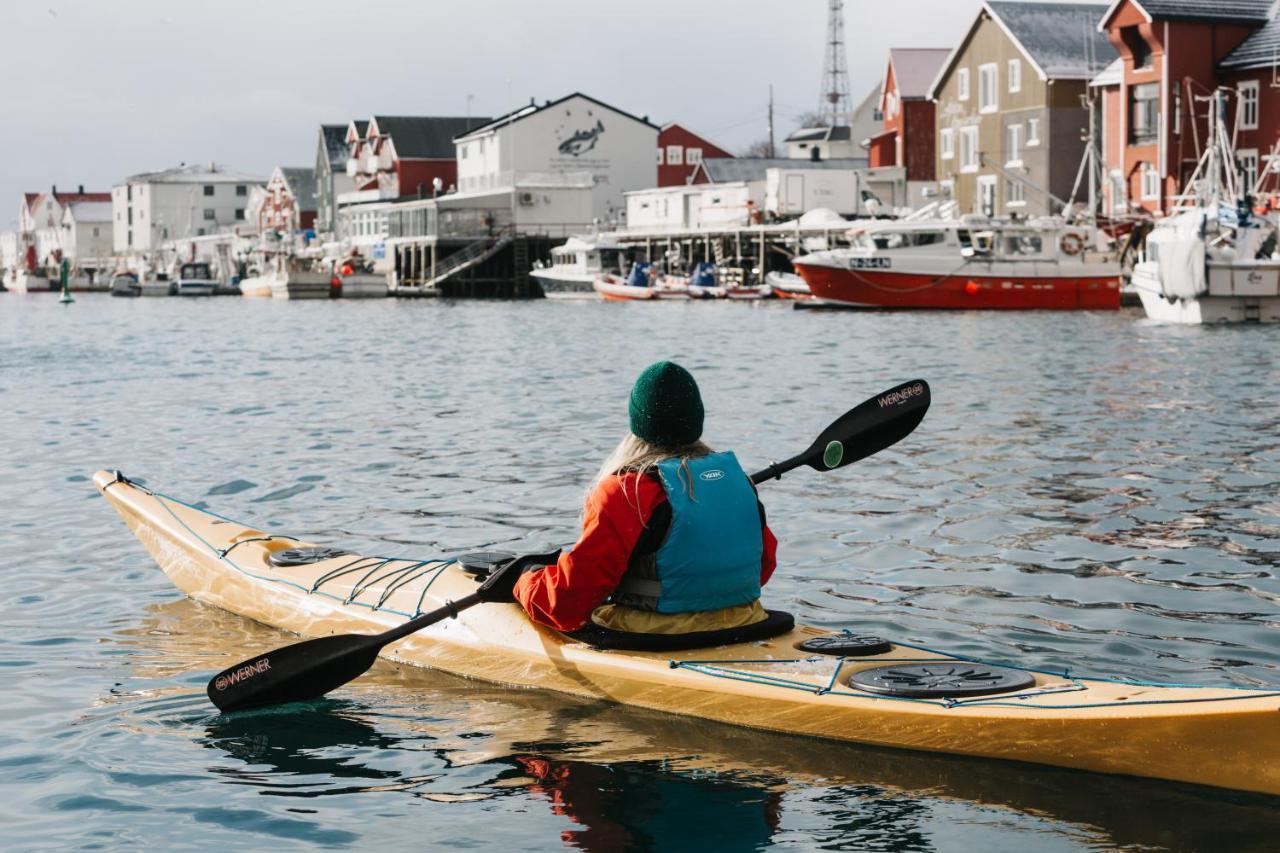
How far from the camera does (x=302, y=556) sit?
8.84 meters

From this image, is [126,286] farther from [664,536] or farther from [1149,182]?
[664,536]

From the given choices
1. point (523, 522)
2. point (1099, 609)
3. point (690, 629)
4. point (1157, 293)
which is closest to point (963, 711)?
point (690, 629)

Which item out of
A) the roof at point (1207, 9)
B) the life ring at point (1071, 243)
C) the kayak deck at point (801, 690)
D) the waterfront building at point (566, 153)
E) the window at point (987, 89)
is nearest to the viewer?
the kayak deck at point (801, 690)

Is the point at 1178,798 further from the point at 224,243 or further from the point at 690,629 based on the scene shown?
the point at 224,243

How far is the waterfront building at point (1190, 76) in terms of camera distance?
45906 mm

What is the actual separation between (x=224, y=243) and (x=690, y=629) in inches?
4340

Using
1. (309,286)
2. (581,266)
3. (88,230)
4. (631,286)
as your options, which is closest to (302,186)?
(88,230)

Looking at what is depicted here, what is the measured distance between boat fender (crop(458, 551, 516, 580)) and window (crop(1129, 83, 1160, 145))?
43.4 m

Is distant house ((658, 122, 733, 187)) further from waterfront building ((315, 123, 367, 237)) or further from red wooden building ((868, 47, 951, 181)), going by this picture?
waterfront building ((315, 123, 367, 237))

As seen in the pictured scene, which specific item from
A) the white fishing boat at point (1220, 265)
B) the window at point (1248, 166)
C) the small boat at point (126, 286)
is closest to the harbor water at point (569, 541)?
the white fishing boat at point (1220, 265)

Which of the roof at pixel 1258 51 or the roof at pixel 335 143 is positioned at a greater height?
the roof at pixel 335 143

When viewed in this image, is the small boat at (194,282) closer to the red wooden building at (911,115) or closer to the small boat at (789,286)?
the red wooden building at (911,115)

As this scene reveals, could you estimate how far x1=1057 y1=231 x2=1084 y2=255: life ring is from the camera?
1761 inches

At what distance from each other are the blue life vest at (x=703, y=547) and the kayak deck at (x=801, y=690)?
244 millimetres
